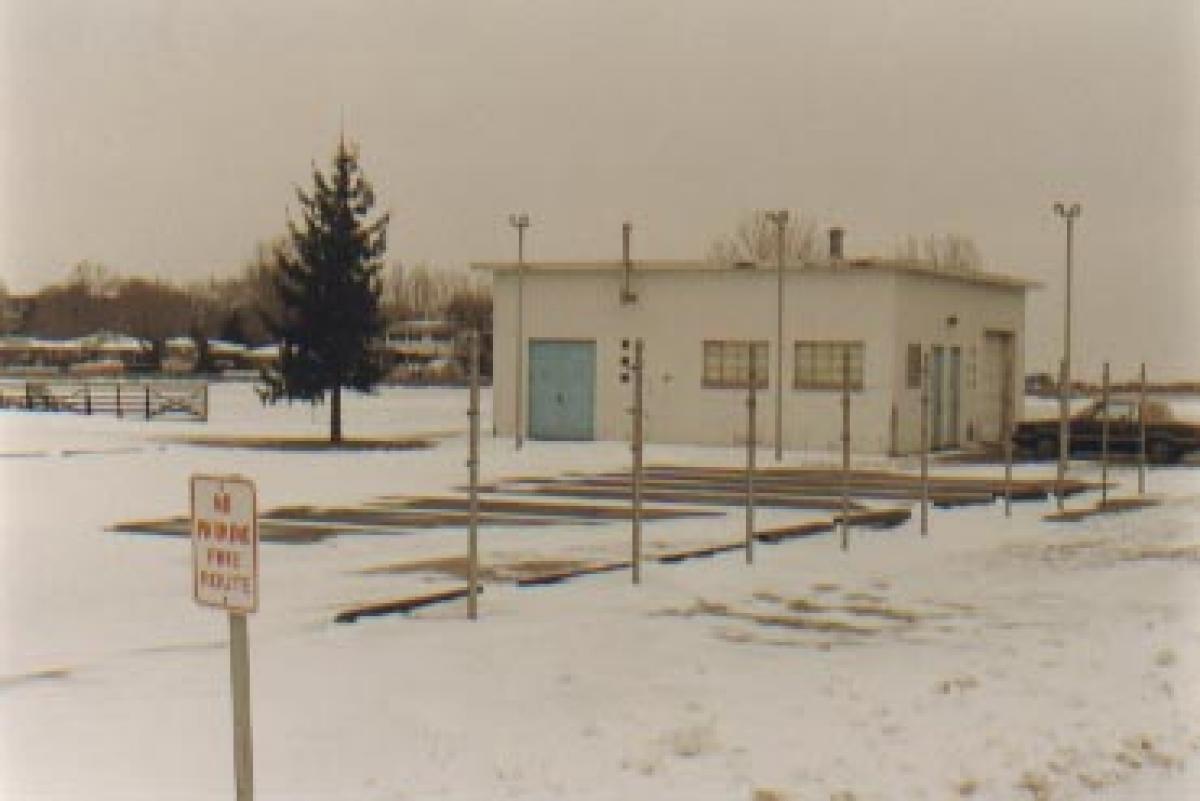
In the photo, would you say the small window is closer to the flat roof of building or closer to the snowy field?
the flat roof of building

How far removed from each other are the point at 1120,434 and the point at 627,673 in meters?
26.6

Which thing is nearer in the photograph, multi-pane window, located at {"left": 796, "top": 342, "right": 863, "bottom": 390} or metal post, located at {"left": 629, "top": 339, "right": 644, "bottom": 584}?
metal post, located at {"left": 629, "top": 339, "right": 644, "bottom": 584}

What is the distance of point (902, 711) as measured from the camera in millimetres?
9219

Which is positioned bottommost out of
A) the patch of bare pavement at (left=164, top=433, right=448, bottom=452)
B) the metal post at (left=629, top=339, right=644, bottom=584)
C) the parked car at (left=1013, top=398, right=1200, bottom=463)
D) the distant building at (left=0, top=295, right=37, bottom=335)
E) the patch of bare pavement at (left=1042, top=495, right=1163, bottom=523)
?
the patch of bare pavement at (left=164, top=433, right=448, bottom=452)

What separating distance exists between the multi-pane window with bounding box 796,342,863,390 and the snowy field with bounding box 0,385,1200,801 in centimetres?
1607

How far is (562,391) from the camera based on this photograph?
38.2 meters

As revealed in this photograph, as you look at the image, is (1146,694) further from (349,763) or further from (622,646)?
(349,763)

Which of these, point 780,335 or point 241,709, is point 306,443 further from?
point 241,709

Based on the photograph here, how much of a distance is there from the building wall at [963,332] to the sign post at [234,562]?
2979cm

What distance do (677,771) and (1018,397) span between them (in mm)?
36168

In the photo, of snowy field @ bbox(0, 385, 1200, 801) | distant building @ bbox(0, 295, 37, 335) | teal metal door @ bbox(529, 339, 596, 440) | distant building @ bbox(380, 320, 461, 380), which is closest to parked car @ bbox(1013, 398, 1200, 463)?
teal metal door @ bbox(529, 339, 596, 440)

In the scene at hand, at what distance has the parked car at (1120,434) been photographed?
3428cm

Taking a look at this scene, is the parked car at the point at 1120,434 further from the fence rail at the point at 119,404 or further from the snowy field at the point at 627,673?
the fence rail at the point at 119,404

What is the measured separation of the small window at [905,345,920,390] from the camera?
3578cm
